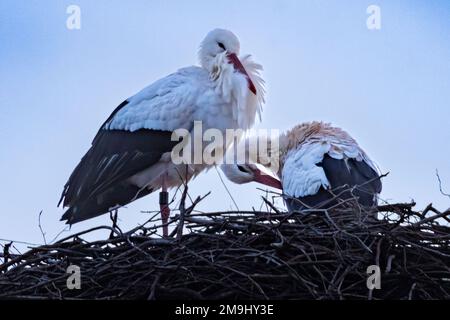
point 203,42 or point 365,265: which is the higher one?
point 203,42

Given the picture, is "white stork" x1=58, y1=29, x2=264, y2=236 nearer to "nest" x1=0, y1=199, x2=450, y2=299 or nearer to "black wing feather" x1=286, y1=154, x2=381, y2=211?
"black wing feather" x1=286, y1=154, x2=381, y2=211

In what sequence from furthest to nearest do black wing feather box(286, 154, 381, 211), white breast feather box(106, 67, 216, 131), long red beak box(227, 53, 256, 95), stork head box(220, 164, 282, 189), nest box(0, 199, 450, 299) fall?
stork head box(220, 164, 282, 189), long red beak box(227, 53, 256, 95), white breast feather box(106, 67, 216, 131), black wing feather box(286, 154, 381, 211), nest box(0, 199, 450, 299)

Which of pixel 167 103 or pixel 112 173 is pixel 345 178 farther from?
pixel 112 173

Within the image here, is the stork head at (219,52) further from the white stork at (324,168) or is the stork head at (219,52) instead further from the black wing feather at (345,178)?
the black wing feather at (345,178)

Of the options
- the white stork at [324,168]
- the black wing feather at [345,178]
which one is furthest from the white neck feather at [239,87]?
the black wing feather at [345,178]

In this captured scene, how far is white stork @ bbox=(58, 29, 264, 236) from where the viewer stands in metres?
5.29

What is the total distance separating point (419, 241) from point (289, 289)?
491 mm

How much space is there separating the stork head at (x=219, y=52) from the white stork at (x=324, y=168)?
41 centimetres

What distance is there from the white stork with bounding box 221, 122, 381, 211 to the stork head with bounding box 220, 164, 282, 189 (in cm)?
13

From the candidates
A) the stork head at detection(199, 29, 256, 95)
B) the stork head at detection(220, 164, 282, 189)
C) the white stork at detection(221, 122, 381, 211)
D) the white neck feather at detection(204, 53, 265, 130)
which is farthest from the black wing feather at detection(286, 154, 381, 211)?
the stork head at detection(220, 164, 282, 189)
